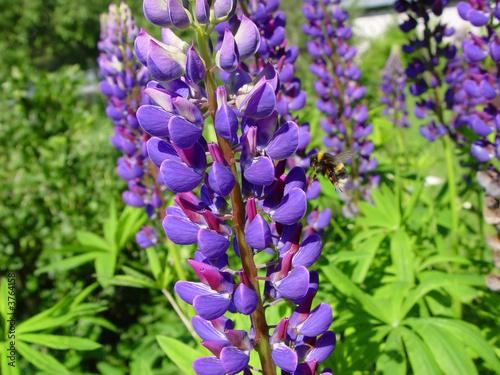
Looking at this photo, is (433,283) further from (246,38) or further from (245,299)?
(246,38)

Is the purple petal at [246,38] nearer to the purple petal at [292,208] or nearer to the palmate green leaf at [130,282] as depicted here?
the purple petal at [292,208]

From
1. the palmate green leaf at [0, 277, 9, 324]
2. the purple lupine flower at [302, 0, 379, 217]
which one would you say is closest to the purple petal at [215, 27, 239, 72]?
the palmate green leaf at [0, 277, 9, 324]

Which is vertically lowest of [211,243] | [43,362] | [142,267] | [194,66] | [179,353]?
[142,267]

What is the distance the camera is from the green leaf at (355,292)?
1545mm

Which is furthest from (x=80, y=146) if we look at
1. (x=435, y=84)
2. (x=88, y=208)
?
(x=435, y=84)

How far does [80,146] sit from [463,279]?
3.36m

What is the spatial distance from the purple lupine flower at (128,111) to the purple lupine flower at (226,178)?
1.24m

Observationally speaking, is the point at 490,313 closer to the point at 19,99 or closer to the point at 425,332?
the point at 425,332

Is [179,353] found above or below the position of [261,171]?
below

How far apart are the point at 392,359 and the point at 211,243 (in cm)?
92

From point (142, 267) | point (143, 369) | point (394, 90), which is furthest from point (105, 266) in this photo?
point (394, 90)

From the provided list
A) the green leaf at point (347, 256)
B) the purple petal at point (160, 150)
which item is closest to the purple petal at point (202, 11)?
the purple petal at point (160, 150)

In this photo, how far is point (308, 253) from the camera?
40.6 inches

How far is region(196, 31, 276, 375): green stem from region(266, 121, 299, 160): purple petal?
0.34 feet
